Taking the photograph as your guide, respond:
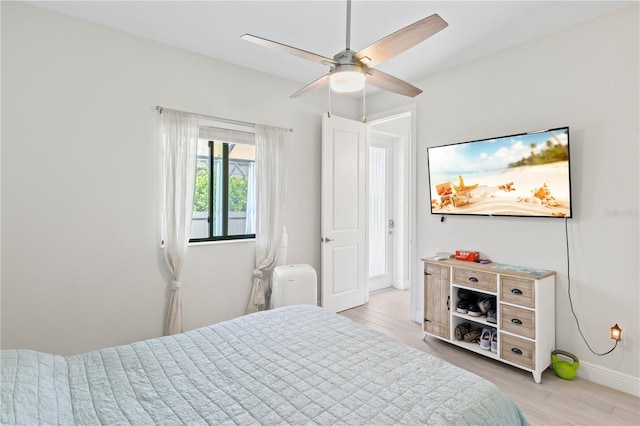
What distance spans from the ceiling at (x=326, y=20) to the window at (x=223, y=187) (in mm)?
868

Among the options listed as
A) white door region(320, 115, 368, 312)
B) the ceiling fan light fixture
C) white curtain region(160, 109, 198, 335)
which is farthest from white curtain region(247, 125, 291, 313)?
the ceiling fan light fixture

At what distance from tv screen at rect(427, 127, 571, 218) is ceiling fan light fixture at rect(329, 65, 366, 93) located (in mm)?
1686

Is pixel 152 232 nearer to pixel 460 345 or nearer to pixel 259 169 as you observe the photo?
pixel 259 169

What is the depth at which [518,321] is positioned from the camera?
252 cm

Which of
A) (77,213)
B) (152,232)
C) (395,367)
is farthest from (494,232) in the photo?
(77,213)

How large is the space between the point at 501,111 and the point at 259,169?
2.48 metres

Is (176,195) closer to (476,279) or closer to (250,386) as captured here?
(250,386)

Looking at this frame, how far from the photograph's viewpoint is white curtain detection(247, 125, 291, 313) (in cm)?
348

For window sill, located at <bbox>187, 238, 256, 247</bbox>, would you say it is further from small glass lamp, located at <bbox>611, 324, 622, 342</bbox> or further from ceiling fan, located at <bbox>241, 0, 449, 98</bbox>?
small glass lamp, located at <bbox>611, 324, 622, 342</bbox>

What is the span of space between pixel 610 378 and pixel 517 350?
635 millimetres

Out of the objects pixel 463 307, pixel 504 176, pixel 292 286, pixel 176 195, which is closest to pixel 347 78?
pixel 504 176

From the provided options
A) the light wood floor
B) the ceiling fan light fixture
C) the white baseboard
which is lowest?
the light wood floor

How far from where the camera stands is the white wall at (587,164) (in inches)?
90.6

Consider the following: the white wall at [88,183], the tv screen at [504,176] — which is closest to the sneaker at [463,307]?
the tv screen at [504,176]
